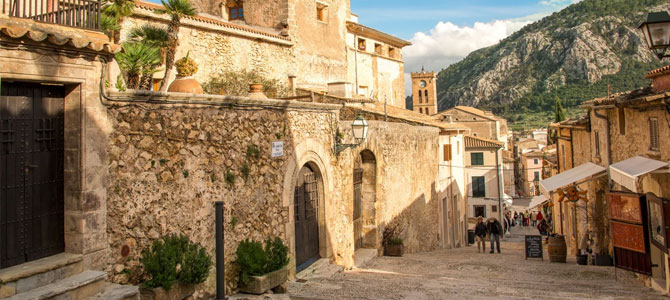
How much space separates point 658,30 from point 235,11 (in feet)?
81.6

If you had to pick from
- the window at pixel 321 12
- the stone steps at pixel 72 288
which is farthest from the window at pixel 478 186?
the stone steps at pixel 72 288

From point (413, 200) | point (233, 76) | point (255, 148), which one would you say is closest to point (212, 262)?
point (255, 148)

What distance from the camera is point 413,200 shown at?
18.1 m

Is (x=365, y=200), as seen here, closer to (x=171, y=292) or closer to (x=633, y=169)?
(x=633, y=169)

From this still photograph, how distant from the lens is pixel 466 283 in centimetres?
1059

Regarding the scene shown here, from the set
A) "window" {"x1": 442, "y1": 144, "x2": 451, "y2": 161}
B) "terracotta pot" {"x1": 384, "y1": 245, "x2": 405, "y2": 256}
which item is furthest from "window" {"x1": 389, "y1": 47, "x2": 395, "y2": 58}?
"terracotta pot" {"x1": 384, "y1": 245, "x2": 405, "y2": 256}

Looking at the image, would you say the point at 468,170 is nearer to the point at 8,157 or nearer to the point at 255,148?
the point at 255,148

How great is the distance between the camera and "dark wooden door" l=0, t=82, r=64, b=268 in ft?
17.6

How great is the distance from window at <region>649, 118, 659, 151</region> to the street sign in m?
6.71

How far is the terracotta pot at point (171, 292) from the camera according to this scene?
640cm

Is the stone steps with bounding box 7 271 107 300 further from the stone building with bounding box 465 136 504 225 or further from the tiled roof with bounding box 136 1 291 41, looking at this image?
the stone building with bounding box 465 136 504 225

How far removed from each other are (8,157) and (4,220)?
2.11 feet

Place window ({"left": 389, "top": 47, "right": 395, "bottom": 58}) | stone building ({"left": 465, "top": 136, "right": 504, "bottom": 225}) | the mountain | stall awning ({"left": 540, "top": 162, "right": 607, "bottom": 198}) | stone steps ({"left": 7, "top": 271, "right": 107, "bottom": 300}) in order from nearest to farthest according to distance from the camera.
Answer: stone steps ({"left": 7, "top": 271, "right": 107, "bottom": 300}) < stall awning ({"left": 540, "top": 162, "right": 607, "bottom": 198}) < window ({"left": 389, "top": 47, "right": 395, "bottom": 58}) < stone building ({"left": 465, "top": 136, "right": 504, "bottom": 225}) < the mountain

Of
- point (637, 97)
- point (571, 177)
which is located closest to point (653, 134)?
point (637, 97)
